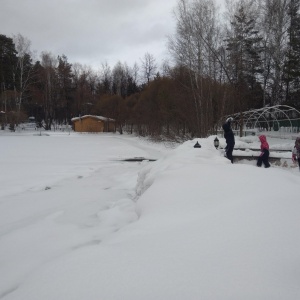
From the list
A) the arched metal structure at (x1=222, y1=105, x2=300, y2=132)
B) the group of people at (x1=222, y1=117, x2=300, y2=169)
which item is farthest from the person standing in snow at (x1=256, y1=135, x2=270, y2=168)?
the arched metal structure at (x1=222, y1=105, x2=300, y2=132)

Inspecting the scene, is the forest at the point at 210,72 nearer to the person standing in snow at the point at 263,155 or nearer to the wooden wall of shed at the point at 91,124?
the wooden wall of shed at the point at 91,124

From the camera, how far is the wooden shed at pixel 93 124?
170 feet

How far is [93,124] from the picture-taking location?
171 feet

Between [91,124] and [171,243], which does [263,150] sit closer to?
[171,243]

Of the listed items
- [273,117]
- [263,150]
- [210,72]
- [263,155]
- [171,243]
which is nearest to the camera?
[171,243]

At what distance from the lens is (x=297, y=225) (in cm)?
302

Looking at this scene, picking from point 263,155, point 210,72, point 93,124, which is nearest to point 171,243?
point 263,155

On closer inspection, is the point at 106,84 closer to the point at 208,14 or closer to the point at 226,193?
the point at 208,14

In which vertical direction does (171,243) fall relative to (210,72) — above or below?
below

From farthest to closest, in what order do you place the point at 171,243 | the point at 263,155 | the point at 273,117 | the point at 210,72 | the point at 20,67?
the point at 20,67 → the point at 273,117 → the point at 210,72 → the point at 263,155 → the point at 171,243

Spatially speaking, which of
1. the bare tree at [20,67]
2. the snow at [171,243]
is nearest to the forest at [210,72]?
the bare tree at [20,67]

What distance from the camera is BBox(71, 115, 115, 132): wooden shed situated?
51750 mm

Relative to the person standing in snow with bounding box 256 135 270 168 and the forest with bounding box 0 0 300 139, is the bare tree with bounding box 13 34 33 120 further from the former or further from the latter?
the person standing in snow with bounding box 256 135 270 168

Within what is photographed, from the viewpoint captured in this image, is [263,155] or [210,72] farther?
[210,72]
